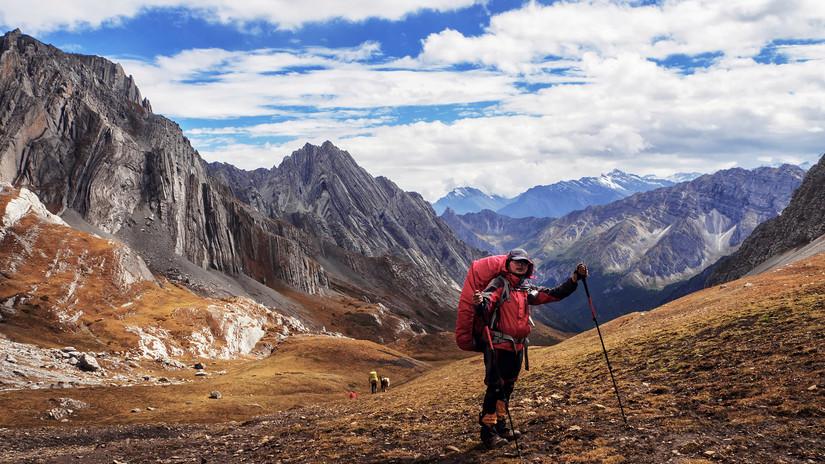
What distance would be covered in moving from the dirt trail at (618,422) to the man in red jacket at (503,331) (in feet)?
2.90

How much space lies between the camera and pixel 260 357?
331ft

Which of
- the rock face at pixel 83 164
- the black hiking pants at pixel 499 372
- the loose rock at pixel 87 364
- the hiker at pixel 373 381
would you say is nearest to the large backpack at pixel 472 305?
the black hiking pants at pixel 499 372

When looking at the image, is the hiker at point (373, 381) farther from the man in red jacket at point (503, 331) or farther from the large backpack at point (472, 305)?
the large backpack at point (472, 305)

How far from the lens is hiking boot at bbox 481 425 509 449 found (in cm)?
1516

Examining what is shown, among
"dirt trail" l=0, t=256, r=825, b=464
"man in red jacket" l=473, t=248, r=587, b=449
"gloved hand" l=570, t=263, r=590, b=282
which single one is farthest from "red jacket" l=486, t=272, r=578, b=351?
"dirt trail" l=0, t=256, r=825, b=464

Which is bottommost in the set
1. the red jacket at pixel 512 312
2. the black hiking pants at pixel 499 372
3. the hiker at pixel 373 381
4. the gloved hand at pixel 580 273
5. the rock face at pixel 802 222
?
the hiker at pixel 373 381

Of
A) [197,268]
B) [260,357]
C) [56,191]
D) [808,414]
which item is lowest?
[260,357]

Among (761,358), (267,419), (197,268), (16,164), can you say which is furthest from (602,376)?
(16,164)

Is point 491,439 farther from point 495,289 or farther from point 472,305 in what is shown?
point 495,289

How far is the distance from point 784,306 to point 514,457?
67.3 ft

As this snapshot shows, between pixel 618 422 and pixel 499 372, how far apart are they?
164 inches

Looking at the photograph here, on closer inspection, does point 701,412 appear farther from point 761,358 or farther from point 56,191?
point 56,191

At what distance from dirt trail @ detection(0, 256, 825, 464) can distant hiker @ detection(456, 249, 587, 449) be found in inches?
46.4

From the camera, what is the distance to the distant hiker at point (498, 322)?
A: 1487 centimetres
